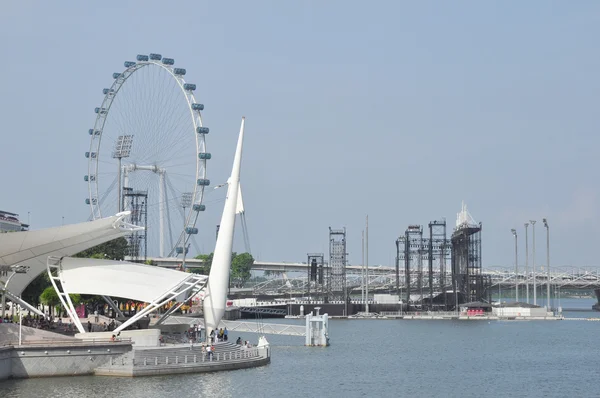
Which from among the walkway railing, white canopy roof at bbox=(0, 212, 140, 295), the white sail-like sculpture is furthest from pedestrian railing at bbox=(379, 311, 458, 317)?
the walkway railing

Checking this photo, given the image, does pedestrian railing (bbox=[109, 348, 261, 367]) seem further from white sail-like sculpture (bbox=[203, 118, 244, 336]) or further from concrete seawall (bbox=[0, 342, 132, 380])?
white sail-like sculpture (bbox=[203, 118, 244, 336])

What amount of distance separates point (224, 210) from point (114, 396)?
24059 mm

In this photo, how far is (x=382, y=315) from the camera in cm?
16288

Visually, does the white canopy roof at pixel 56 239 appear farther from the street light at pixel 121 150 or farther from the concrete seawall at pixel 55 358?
the street light at pixel 121 150

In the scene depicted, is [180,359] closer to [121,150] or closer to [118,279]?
[118,279]

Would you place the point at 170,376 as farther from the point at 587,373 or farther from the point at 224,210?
the point at 587,373

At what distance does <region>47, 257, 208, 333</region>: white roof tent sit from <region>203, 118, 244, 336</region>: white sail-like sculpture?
10.1 feet

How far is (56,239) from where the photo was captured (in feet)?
202

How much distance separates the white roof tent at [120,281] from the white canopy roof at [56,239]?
1.05 metres

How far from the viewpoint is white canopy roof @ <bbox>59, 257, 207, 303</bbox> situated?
60.7 metres

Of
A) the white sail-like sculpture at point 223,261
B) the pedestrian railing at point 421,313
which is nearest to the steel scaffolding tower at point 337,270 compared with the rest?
the pedestrian railing at point 421,313

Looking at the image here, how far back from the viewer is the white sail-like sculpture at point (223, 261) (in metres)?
66.5

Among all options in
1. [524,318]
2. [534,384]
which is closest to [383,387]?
[534,384]

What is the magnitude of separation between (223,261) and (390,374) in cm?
1362
